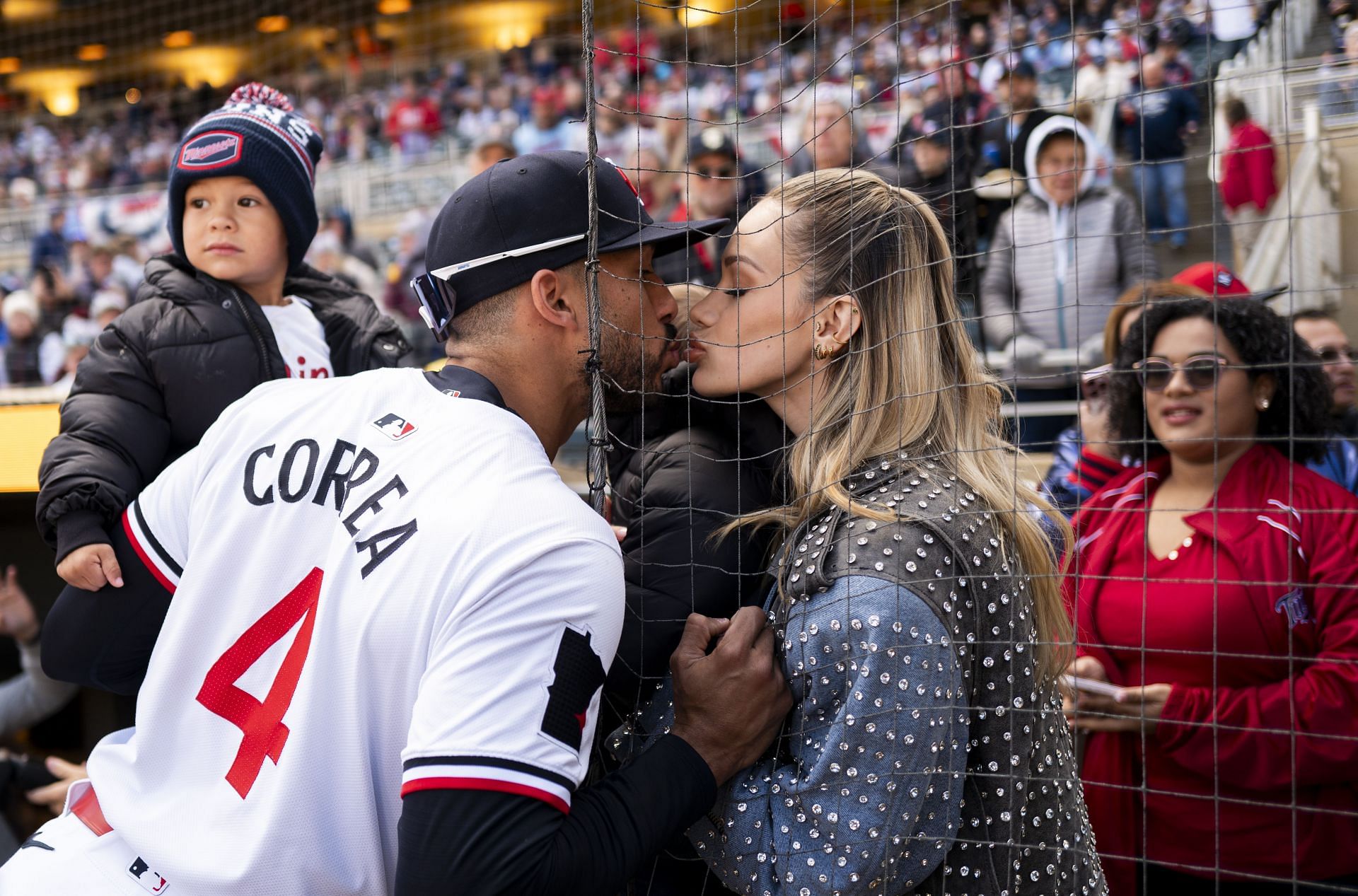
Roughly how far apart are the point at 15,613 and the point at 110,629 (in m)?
2.50

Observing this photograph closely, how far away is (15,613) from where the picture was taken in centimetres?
384

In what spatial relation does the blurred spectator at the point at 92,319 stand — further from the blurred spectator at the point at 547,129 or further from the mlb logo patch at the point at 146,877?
the mlb logo patch at the point at 146,877

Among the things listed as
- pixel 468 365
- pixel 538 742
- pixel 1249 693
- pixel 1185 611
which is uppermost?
pixel 468 365

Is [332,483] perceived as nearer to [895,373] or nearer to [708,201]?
[895,373]

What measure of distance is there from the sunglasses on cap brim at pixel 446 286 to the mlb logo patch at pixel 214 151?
941mm

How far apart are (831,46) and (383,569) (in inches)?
489

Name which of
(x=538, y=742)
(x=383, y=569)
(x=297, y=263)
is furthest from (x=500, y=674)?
(x=297, y=263)

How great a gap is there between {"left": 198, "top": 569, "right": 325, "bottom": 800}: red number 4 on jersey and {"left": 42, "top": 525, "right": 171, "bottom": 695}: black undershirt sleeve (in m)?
0.32

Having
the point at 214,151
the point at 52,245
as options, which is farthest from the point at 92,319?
the point at 214,151

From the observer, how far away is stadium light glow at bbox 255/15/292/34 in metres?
18.0

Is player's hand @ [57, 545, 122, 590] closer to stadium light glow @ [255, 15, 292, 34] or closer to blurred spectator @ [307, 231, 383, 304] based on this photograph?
blurred spectator @ [307, 231, 383, 304]

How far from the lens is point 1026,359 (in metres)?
4.76

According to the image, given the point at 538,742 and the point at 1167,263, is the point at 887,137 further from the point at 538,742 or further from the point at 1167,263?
the point at 538,742

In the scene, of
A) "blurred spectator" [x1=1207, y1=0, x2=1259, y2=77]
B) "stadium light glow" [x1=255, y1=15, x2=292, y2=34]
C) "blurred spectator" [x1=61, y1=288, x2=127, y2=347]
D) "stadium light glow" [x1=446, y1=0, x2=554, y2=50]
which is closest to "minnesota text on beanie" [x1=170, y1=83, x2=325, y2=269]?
"blurred spectator" [x1=1207, y1=0, x2=1259, y2=77]
